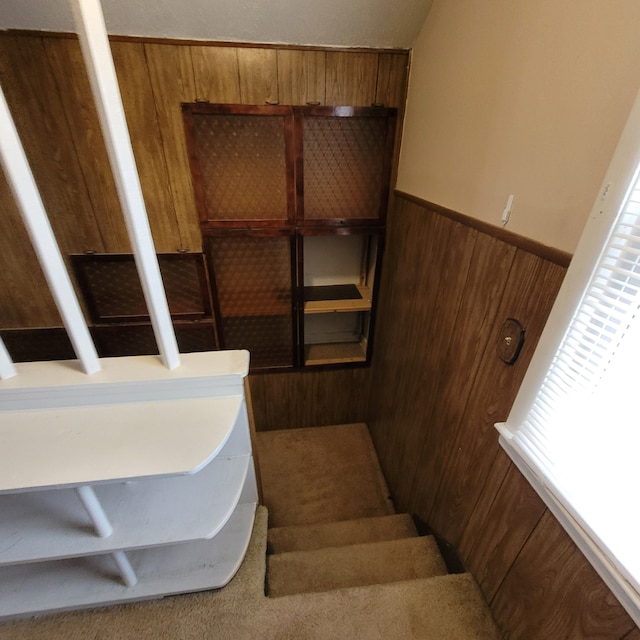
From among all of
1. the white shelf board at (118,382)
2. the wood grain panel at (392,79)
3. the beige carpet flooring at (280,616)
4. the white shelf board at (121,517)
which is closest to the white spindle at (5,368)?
the white shelf board at (118,382)

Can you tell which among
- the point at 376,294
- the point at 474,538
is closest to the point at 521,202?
the point at 474,538

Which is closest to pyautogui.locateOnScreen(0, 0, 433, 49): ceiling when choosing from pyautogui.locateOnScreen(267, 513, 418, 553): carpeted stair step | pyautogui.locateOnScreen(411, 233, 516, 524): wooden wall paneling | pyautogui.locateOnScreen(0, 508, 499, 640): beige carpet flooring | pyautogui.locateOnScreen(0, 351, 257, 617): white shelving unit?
pyautogui.locateOnScreen(411, 233, 516, 524): wooden wall paneling

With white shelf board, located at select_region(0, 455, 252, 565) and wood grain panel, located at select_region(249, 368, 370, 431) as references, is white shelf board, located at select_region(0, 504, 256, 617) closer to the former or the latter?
white shelf board, located at select_region(0, 455, 252, 565)

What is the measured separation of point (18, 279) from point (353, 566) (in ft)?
7.63

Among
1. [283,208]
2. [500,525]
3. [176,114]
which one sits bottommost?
[500,525]

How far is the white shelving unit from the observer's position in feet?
2.84

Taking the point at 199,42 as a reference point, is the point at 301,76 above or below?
below

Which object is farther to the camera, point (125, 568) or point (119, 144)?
point (125, 568)

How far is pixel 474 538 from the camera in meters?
1.21

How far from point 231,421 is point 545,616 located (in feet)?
3.26

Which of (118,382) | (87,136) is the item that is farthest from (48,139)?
(118,382)

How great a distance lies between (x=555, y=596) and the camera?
83cm

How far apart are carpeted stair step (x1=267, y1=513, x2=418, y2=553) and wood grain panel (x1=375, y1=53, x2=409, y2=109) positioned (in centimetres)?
228

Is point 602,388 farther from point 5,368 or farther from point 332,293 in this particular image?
point 332,293
